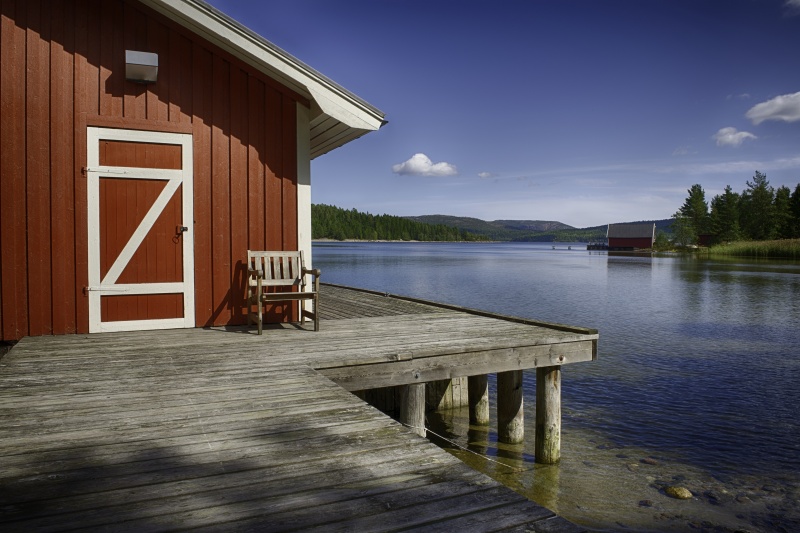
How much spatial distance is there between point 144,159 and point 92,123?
2.08 ft

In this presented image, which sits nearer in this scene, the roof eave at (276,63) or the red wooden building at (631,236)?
the roof eave at (276,63)

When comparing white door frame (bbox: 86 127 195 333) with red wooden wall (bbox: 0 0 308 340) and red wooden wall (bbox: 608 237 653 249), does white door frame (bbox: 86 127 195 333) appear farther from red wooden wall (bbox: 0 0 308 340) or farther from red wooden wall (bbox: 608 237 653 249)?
red wooden wall (bbox: 608 237 653 249)

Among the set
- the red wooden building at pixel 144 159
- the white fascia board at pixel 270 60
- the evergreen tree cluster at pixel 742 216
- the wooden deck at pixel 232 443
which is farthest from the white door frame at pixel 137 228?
the evergreen tree cluster at pixel 742 216

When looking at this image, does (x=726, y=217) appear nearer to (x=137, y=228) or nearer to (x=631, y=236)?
(x=631, y=236)

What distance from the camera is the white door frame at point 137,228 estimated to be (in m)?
6.53

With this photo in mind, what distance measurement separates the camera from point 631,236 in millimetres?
86812

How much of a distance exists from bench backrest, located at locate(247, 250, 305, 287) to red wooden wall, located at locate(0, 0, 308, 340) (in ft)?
0.90

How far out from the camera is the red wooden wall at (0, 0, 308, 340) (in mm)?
6285

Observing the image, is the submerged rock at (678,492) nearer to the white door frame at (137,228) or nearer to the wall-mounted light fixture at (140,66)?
the white door frame at (137,228)

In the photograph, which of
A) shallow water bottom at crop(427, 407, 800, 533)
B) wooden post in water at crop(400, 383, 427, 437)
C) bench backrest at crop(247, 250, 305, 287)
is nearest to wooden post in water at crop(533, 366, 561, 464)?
shallow water bottom at crop(427, 407, 800, 533)

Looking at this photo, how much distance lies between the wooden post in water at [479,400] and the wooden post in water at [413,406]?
263cm

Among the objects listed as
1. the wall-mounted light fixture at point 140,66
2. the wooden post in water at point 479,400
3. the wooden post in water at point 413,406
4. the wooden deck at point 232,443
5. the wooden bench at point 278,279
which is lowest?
the wooden post in water at point 479,400

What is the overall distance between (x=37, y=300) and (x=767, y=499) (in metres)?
8.07

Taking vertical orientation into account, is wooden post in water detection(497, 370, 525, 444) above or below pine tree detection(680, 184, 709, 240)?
below
